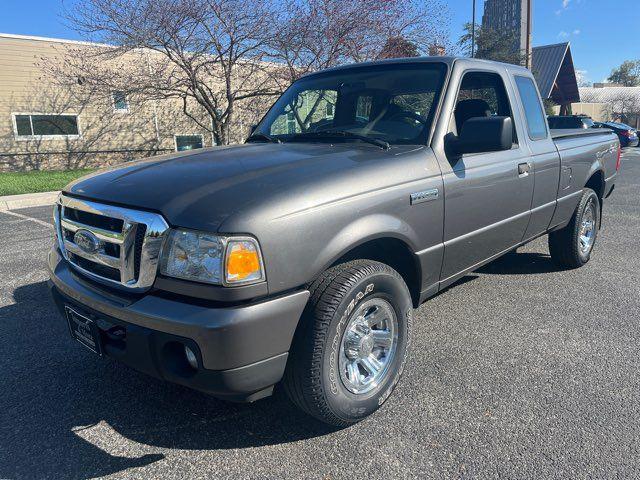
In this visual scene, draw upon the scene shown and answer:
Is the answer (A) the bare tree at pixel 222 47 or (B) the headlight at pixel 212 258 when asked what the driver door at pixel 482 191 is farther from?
(A) the bare tree at pixel 222 47

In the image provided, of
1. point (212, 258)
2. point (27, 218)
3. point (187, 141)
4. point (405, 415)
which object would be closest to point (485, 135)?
point (405, 415)

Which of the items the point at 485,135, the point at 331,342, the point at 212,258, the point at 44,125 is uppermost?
the point at 44,125

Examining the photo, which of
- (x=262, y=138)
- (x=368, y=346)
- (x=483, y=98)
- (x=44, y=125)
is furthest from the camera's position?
(x=44, y=125)

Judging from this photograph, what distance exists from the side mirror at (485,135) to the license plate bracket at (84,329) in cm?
229

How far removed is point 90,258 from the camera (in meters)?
2.48

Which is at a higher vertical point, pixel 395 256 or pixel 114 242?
pixel 114 242

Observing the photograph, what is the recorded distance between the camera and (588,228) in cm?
557

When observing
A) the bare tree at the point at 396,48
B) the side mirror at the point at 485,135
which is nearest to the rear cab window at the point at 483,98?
the side mirror at the point at 485,135

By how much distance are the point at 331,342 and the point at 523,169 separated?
2.36 m

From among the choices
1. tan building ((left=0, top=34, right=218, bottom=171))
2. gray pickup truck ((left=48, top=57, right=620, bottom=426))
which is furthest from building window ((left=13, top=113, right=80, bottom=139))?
gray pickup truck ((left=48, top=57, right=620, bottom=426))

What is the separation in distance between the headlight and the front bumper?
115 millimetres

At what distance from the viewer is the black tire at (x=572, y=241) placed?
200 inches

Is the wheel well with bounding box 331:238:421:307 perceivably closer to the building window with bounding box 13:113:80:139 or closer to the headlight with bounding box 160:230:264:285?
the headlight with bounding box 160:230:264:285

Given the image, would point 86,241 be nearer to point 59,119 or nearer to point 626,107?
point 59,119
